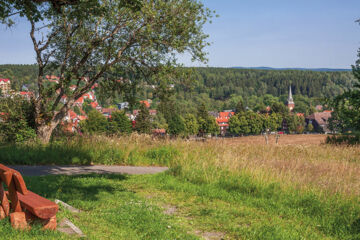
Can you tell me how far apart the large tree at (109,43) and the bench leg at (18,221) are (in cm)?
1004

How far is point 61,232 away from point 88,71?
11.9 meters

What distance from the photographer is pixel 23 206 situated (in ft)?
14.6

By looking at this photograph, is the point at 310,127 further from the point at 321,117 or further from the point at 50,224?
the point at 50,224

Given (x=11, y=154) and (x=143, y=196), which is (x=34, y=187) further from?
(x=11, y=154)

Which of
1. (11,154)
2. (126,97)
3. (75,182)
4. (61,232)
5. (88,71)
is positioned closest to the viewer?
(61,232)

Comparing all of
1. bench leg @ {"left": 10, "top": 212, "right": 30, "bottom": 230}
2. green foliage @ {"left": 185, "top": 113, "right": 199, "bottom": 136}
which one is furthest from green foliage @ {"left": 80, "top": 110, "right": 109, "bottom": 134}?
bench leg @ {"left": 10, "top": 212, "right": 30, "bottom": 230}

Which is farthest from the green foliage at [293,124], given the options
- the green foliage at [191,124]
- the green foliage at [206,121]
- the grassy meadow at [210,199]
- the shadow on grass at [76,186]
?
the shadow on grass at [76,186]

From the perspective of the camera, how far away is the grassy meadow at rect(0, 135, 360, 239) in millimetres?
5129

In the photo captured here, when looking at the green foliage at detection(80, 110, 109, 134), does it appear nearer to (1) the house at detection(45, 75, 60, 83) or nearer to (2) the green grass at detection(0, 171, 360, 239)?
(1) the house at detection(45, 75, 60, 83)

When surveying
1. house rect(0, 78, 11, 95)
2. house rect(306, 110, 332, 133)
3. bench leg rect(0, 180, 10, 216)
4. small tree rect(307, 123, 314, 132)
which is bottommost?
small tree rect(307, 123, 314, 132)

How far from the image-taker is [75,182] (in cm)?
792

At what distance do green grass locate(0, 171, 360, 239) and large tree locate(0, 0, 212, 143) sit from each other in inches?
269

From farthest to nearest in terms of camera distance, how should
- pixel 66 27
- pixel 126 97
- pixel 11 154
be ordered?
1. pixel 126 97
2. pixel 66 27
3. pixel 11 154

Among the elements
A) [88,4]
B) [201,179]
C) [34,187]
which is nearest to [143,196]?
[201,179]
